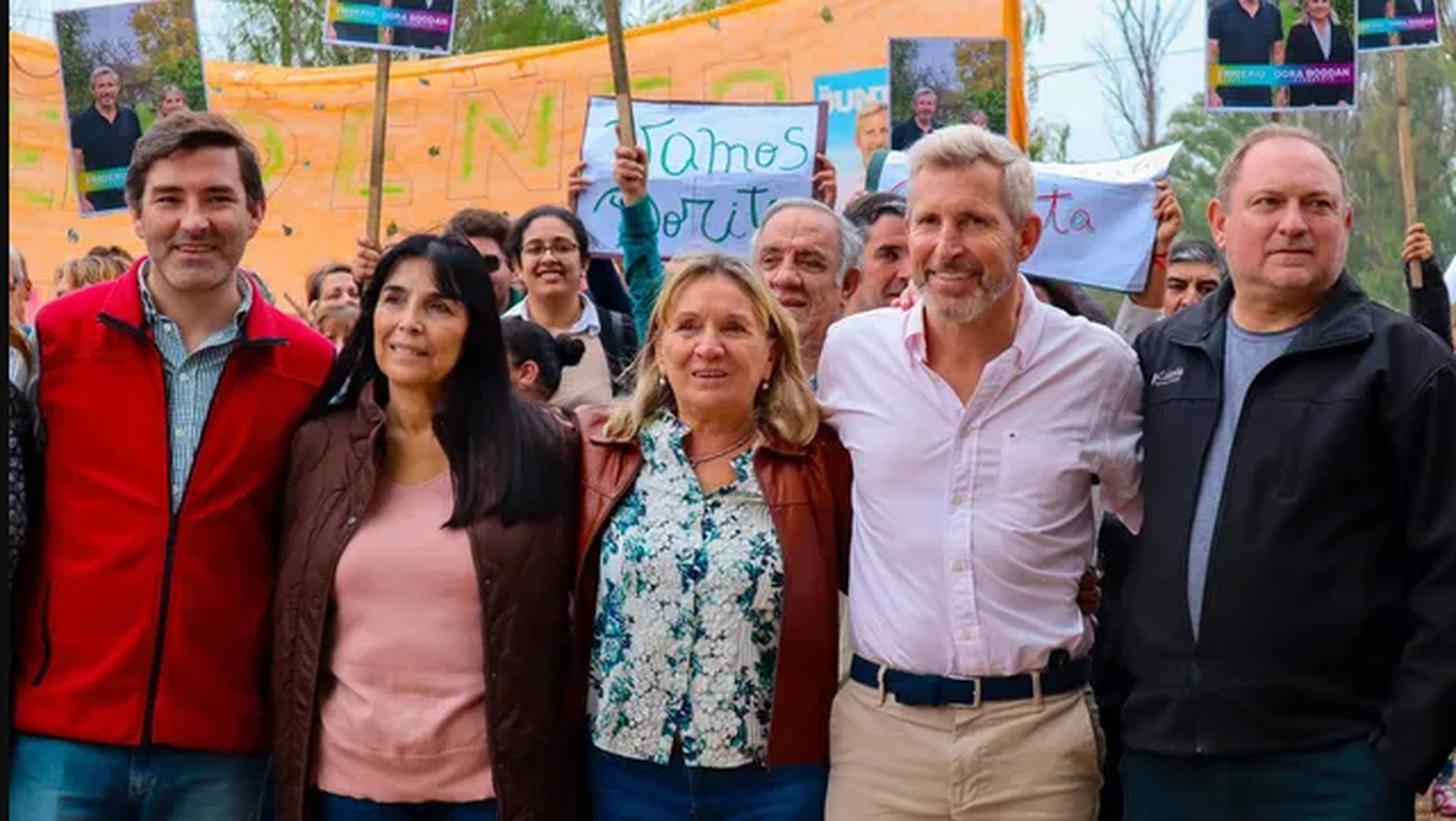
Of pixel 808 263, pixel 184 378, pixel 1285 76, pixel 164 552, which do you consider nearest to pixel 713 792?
pixel 164 552

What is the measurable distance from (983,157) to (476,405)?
1.29m

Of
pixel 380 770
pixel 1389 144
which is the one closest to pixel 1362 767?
pixel 380 770

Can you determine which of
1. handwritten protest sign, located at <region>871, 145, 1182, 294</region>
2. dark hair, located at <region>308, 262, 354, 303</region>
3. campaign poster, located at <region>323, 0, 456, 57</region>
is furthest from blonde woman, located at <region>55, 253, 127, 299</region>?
handwritten protest sign, located at <region>871, 145, 1182, 294</region>

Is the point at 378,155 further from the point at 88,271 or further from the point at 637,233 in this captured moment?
the point at 637,233

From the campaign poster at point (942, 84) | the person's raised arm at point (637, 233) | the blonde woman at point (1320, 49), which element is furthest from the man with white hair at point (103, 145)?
the blonde woman at point (1320, 49)

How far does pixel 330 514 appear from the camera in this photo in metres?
4.07

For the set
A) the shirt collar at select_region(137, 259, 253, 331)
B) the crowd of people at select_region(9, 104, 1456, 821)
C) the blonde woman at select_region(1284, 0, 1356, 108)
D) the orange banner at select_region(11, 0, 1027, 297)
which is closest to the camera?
the crowd of people at select_region(9, 104, 1456, 821)

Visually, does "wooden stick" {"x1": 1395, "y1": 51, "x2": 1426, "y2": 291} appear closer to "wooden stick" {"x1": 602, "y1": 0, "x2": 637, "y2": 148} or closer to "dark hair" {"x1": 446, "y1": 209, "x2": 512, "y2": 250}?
"wooden stick" {"x1": 602, "y1": 0, "x2": 637, "y2": 148}

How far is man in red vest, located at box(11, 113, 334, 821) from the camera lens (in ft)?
13.0

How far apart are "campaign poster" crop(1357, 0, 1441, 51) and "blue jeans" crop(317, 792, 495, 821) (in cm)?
597

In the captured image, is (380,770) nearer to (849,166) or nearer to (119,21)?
(119,21)

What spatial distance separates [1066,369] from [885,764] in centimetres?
95

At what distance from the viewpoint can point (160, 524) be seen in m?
3.98

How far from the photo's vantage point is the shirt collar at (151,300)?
13.4 feet
